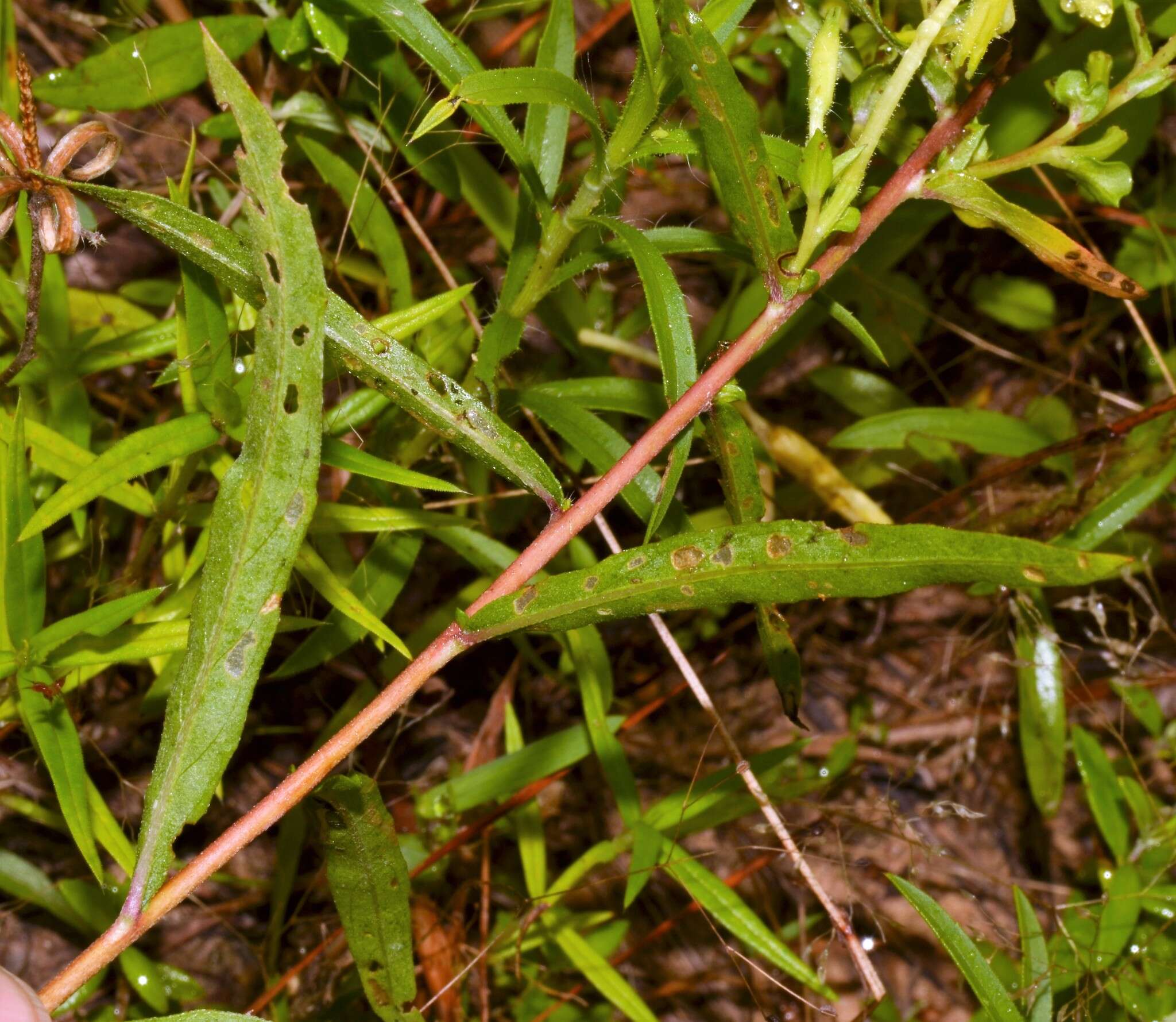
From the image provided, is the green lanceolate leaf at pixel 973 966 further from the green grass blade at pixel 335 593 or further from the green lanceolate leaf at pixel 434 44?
the green lanceolate leaf at pixel 434 44

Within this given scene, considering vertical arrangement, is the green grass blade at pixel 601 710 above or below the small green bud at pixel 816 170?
below

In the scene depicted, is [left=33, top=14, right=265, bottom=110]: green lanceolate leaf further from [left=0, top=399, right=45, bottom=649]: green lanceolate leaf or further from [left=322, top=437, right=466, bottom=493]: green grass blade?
[left=322, top=437, right=466, bottom=493]: green grass blade

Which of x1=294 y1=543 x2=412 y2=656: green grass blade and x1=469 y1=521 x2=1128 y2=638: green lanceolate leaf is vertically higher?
x1=469 y1=521 x2=1128 y2=638: green lanceolate leaf

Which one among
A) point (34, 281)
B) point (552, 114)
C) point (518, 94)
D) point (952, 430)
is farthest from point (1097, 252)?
point (34, 281)

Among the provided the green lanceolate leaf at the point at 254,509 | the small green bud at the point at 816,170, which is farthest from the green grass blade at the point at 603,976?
the small green bud at the point at 816,170

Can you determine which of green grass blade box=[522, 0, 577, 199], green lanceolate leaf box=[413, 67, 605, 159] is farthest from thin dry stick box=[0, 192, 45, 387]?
green grass blade box=[522, 0, 577, 199]

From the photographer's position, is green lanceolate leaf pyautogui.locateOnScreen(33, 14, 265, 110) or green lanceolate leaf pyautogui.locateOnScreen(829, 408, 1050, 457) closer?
green lanceolate leaf pyautogui.locateOnScreen(33, 14, 265, 110)

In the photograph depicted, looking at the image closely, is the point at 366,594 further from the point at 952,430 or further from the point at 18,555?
the point at 952,430
